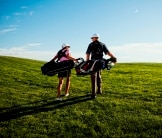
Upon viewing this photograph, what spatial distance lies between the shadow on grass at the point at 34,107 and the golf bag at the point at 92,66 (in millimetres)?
1664

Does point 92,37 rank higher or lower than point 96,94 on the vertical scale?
higher

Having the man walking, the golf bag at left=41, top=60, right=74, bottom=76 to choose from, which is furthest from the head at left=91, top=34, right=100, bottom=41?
the golf bag at left=41, top=60, right=74, bottom=76

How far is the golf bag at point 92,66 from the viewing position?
46.8 feet

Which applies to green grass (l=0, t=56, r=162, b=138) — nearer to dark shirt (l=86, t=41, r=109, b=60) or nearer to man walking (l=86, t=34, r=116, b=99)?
man walking (l=86, t=34, r=116, b=99)

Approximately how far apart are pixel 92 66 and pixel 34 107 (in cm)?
368

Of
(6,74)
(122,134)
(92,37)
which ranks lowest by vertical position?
(122,134)

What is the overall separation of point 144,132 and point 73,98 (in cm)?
594

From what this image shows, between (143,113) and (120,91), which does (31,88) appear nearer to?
(120,91)

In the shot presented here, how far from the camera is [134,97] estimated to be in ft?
50.7

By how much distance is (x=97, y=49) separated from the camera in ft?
48.0

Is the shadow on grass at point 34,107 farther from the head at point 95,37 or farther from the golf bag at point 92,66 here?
the head at point 95,37

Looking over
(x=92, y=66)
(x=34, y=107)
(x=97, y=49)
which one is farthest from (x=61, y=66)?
(x=34, y=107)

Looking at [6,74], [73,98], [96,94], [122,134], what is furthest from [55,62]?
[6,74]

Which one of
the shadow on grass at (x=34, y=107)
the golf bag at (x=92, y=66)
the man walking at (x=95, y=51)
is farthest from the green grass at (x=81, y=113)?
the golf bag at (x=92, y=66)
